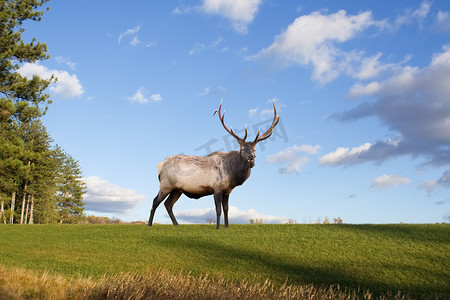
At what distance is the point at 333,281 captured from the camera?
405 inches

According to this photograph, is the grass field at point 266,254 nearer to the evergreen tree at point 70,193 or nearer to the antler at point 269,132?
the antler at point 269,132

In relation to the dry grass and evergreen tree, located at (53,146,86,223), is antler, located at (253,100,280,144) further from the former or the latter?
evergreen tree, located at (53,146,86,223)

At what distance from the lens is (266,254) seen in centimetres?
1204

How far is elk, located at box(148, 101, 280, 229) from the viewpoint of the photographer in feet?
46.4

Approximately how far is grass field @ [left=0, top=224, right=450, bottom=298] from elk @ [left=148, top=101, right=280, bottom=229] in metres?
1.18

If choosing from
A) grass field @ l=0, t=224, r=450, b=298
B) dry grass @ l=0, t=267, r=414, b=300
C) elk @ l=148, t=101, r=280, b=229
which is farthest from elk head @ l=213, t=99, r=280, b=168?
dry grass @ l=0, t=267, r=414, b=300

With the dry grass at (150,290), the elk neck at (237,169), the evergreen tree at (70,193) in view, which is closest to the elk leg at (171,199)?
the elk neck at (237,169)

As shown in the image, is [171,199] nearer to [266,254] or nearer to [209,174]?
[209,174]

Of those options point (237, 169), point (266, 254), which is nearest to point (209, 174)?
point (237, 169)

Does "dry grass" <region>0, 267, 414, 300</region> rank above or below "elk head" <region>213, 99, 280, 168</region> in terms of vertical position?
below

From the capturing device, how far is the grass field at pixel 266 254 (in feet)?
34.6

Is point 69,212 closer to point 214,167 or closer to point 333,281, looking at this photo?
point 214,167

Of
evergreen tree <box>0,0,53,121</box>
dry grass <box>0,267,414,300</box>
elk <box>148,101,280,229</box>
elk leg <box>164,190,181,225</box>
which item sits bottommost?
dry grass <box>0,267,414,300</box>

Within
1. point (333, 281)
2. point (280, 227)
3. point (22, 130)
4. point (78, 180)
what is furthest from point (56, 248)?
point (78, 180)
